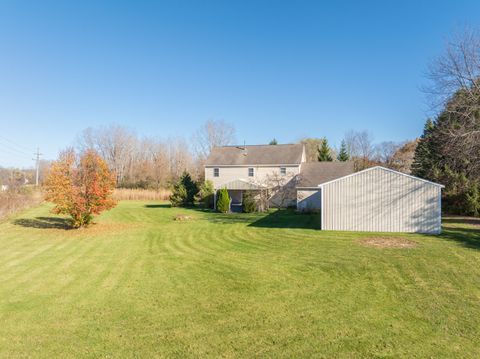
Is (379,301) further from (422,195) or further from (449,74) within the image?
(449,74)

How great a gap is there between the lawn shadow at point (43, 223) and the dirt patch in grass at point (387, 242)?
1500cm

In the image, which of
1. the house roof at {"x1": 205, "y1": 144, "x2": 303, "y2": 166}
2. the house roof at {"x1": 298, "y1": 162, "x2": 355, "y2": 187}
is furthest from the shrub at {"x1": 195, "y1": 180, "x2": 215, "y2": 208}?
the house roof at {"x1": 298, "y1": 162, "x2": 355, "y2": 187}

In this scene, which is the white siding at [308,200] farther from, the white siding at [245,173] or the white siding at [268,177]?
the white siding at [245,173]

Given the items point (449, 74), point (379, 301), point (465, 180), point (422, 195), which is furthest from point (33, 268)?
point (465, 180)

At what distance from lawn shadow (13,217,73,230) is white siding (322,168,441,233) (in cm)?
1424

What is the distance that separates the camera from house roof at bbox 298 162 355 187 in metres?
28.8

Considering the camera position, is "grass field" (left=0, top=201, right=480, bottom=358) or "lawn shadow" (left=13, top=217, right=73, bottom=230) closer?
"grass field" (left=0, top=201, right=480, bottom=358)

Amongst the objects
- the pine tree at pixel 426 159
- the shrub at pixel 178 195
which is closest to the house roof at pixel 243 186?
the shrub at pixel 178 195

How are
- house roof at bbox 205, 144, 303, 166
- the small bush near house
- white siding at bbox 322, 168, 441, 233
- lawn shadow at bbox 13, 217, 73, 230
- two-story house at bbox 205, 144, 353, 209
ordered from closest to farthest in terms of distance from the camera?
white siding at bbox 322, 168, 441, 233 → lawn shadow at bbox 13, 217, 73, 230 → the small bush near house → two-story house at bbox 205, 144, 353, 209 → house roof at bbox 205, 144, 303, 166

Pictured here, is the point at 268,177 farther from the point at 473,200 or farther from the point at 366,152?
the point at 366,152

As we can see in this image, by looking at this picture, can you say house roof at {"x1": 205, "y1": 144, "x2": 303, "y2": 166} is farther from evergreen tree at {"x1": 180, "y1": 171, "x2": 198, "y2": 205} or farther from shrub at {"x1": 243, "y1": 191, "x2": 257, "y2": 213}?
shrub at {"x1": 243, "y1": 191, "x2": 257, "y2": 213}

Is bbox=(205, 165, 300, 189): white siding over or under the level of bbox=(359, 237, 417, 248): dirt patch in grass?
over

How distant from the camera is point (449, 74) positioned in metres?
18.6

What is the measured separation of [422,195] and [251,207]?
1344cm
